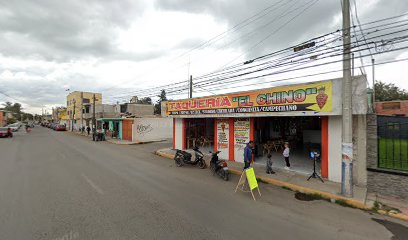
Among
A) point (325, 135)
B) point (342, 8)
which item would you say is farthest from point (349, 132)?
point (342, 8)

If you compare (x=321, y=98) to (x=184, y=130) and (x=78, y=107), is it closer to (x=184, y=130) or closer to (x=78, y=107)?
(x=184, y=130)

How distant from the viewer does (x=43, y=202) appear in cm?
596

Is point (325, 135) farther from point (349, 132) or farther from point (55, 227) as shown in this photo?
point (55, 227)

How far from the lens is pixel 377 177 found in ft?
24.6

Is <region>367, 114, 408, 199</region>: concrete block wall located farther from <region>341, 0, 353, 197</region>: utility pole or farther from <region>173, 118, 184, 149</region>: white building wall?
<region>173, 118, 184, 149</region>: white building wall

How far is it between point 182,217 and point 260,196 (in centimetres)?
305

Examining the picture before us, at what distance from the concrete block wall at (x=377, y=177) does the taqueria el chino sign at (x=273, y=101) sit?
1.82 meters

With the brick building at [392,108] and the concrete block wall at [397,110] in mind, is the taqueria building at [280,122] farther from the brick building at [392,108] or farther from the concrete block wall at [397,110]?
the brick building at [392,108]

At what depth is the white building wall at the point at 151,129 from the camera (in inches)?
942

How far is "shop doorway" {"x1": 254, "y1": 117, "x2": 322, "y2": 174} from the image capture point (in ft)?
44.3

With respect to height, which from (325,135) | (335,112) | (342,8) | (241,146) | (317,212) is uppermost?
(342,8)

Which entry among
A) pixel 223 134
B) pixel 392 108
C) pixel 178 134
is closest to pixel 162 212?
pixel 223 134

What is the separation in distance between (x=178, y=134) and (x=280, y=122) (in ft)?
28.8

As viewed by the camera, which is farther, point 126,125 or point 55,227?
point 126,125
